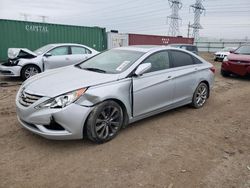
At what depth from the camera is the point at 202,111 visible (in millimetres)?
5824

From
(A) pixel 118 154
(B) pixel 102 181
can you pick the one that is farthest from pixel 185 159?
(B) pixel 102 181

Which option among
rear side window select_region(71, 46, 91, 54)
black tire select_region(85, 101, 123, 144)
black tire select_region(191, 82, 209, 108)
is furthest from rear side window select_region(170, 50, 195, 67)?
rear side window select_region(71, 46, 91, 54)

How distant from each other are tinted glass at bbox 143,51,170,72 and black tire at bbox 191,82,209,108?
120cm

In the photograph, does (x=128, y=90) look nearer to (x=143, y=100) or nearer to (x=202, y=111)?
(x=143, y=100)

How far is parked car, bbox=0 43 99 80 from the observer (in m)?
8.97

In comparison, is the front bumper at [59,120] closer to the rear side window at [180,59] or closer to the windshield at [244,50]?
the rear side window at [180,59]

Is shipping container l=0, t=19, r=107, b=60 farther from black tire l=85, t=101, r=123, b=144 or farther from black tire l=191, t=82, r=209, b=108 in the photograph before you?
black tire l=85, t=101, r=123, b=144

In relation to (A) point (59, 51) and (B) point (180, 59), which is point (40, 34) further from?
(B) point (180, 59)

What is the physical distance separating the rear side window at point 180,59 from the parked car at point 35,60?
5294 millimetres

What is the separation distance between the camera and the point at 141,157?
3.61 metres

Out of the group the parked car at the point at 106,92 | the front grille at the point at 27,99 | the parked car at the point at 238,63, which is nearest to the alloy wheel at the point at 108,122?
the parked car at the point at 106,92

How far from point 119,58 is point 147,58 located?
19.9 inches

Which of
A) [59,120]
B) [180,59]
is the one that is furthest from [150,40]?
[59,120]

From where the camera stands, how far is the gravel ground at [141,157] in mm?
3078
